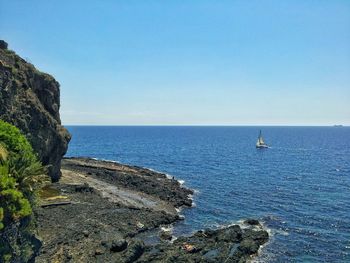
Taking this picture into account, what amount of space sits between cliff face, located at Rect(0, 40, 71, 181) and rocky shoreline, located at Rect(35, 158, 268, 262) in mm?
7251

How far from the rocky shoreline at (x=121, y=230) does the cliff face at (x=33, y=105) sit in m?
7.25

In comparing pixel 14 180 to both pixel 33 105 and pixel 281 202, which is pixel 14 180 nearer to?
pixel 33 105

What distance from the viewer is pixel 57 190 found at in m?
65.8

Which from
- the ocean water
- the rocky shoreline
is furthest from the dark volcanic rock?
the ocean water

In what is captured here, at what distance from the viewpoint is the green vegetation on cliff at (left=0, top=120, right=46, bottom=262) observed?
31.6m

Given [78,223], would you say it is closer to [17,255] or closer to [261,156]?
[17,255]

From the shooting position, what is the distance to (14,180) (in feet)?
110

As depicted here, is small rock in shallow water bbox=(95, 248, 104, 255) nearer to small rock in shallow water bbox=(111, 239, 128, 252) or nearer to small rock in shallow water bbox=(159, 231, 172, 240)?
small rock in shallow water bbox=(111, 239, 128, 252)

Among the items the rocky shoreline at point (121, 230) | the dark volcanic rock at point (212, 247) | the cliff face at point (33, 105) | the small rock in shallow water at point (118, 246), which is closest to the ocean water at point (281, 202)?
the dark volcanic rock at point (212, 247)

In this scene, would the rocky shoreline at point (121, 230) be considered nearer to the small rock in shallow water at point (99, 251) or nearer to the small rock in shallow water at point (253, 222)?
the small rock in shallow water at point (253, 222)

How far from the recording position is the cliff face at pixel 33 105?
182 feet

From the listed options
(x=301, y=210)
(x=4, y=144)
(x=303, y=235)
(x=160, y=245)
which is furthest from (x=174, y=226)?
(x=4, y=144)

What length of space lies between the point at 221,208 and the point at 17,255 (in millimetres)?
41362

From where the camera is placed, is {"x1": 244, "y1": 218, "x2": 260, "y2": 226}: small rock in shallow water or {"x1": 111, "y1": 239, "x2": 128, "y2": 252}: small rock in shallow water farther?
{"x1": 244, "y1": 218, "x2": 260, "y2": 226}: small rock in shallow water
